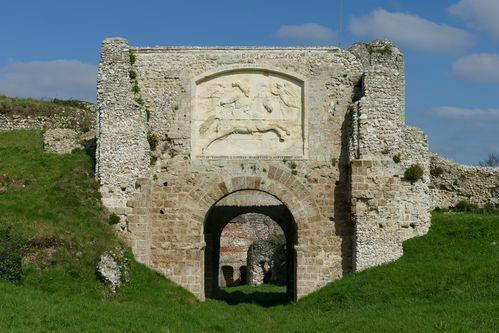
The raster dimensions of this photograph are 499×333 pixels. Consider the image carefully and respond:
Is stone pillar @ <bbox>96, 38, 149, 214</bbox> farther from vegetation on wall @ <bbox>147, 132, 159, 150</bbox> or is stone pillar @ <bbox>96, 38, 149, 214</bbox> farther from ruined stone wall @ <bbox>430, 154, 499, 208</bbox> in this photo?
ruined stone wall @ <bbox>430, 154, 499, 208</bbox>

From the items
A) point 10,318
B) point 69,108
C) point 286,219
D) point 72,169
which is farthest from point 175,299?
point 69,108

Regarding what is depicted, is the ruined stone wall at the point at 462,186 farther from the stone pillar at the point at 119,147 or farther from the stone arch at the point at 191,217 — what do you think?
the stone pillar at the point at 119,147

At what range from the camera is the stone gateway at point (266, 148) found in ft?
59.6

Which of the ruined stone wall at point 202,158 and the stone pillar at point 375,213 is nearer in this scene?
the stone pillar at point 375,213

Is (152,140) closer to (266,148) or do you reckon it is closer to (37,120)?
(266,148)

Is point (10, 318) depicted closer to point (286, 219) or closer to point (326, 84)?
point (326, 84)

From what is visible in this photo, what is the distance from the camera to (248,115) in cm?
1892

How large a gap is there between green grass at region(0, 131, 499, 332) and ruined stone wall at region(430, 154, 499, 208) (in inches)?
59.6

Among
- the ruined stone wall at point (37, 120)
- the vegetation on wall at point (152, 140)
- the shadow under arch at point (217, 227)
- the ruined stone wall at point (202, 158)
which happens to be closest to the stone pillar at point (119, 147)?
the ruined stone wall at point (202, 158)

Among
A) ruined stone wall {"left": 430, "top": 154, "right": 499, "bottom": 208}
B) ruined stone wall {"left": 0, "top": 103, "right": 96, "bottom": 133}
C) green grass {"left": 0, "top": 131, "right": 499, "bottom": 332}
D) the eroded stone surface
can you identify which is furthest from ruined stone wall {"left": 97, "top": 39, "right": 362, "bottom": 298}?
ruined stone wall {"left": 0, "top": 103, "right": 96, "bottom": 133}

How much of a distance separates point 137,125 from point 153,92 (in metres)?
1.10

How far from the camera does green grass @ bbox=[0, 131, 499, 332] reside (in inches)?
491

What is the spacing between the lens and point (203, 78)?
1889cm

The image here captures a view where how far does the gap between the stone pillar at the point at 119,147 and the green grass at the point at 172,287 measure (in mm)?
483
